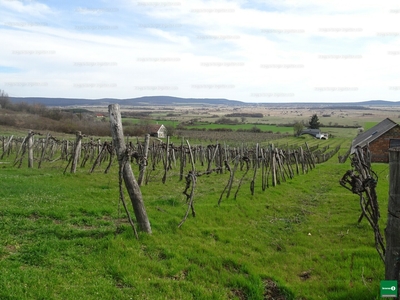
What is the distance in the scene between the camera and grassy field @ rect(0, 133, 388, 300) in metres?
5.79

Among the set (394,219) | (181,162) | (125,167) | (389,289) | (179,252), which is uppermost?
(125,167)

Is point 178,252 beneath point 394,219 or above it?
beneath

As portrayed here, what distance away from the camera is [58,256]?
21.1 ft

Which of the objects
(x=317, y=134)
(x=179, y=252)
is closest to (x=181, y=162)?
Answer: (x=179, y=252)

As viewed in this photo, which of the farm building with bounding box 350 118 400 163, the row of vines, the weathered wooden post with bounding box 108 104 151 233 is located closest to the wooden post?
the weathered wooden post with bounding box 108 104 151 233

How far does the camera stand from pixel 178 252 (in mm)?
7277

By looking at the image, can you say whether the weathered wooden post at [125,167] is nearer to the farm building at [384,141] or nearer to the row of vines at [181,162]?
the row of vines at [181,162]

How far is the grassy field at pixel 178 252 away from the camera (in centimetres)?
579

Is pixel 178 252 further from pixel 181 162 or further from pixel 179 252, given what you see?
pixel 181 162

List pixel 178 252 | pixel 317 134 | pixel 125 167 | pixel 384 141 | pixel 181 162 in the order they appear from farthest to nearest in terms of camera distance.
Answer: pixel 317 134, pixel 384 141, pixel 181 162, pixel 125 167, pixel 178 252

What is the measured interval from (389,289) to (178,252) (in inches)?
153

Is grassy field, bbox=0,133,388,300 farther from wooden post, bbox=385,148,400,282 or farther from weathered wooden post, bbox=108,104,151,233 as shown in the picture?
wooden post, bbox=385,148,400,282

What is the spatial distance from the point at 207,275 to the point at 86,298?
7.57 ft

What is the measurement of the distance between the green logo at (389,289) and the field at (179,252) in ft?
1.73
